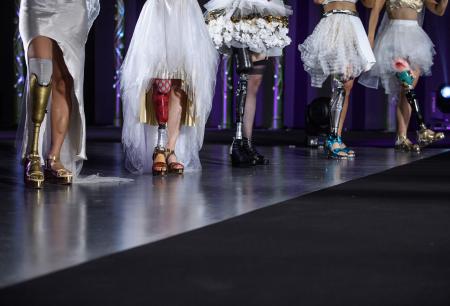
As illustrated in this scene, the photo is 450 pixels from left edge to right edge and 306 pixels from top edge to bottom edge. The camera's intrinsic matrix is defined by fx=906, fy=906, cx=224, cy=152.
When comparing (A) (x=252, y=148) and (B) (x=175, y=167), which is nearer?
(B) (x=175, y=167)

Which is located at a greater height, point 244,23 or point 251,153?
point 244,23

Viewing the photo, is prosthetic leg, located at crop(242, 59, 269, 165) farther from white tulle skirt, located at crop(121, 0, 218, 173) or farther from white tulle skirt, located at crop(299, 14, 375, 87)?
white tulle skirt, located at crop(299, 14, 375, 87)

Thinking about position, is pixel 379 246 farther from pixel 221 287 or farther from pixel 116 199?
pixel 116 199

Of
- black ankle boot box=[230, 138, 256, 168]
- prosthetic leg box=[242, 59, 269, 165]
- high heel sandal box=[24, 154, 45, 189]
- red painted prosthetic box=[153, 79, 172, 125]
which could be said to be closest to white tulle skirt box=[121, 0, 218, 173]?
red painted prosthetic box=[153, 79, 172, 125]

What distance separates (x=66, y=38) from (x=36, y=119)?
372 millimetres

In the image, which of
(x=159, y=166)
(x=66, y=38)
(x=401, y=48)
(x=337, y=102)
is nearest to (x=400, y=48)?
(x=401, y=48)

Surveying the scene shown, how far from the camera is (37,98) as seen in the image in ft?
12.6

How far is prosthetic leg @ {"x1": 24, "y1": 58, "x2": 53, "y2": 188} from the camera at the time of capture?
3.77 m

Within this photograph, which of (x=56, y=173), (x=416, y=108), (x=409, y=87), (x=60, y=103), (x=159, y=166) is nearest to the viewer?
(x=56, y=173)

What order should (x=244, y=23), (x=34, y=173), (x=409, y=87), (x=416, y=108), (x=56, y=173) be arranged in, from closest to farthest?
(x=34, y=173), (x=56, y=173), (x=244, y=23), (x=416, y=108), (x=409, y=87)

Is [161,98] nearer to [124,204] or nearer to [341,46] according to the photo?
[124,204]

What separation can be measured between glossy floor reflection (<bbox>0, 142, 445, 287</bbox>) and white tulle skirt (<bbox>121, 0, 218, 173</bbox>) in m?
0.26

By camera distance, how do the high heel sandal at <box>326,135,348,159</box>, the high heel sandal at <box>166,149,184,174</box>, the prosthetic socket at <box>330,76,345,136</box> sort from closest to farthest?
the high heel sandal at <box>166,149,184,174</box> < the high heel sandal at <box>326,135,348,159</box> < the prosthetic socket at <box>330,76,345,136</box>

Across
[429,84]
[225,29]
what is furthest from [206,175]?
[429,84]
